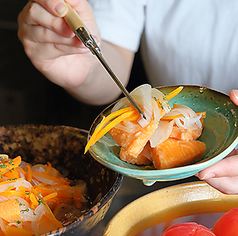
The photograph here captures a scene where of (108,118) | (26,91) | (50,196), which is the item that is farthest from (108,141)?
(26,91)

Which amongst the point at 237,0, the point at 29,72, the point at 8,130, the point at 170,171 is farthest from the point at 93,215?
the point at 29,72

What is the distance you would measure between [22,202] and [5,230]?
0.07 m

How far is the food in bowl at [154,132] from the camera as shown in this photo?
2.16ft

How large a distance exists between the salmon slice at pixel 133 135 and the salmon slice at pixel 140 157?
0.02m

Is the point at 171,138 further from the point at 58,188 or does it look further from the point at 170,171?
the point at 58,188

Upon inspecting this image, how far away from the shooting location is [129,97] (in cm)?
68

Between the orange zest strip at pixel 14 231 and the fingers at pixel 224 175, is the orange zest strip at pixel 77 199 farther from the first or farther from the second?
the fingers at pixel 224 175

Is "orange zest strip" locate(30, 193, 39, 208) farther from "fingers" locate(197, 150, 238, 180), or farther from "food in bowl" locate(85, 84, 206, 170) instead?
"fingers" locate(197, 150, 238, 180)

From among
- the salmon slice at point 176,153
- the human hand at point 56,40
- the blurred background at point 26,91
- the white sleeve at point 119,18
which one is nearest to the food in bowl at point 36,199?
the salmon slice at point 176,153

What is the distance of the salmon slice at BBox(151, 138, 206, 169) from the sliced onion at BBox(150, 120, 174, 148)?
1cm

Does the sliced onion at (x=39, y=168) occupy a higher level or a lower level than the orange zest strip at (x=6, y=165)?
lower

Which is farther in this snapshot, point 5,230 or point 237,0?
point 237,0

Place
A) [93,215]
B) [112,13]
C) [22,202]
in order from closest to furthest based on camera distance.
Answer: [93,215] < [22,202] < [112,13]

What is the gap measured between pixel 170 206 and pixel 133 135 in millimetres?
215
